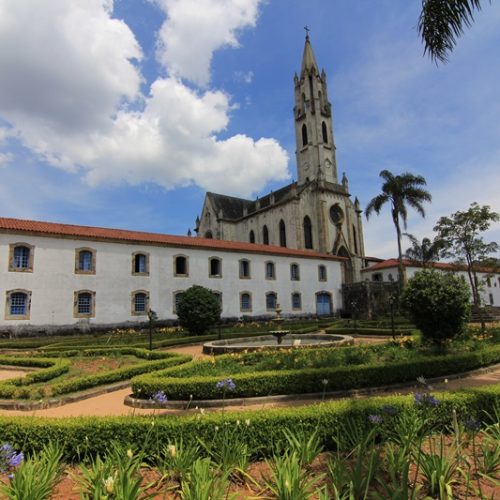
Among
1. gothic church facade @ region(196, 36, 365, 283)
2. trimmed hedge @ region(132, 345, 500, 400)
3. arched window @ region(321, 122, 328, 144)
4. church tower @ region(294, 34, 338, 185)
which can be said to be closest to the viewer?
trimmed hedge @ region(132, 345, 500, 400)

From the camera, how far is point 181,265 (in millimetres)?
29422

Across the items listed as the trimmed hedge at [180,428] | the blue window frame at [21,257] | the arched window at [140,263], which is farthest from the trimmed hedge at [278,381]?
the arched window at [140,263]

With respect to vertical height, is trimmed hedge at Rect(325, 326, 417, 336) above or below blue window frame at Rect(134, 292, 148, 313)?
below

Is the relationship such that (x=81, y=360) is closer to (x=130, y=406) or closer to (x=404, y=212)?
(x=130, y=406)

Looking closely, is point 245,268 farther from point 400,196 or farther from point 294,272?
point 400,196

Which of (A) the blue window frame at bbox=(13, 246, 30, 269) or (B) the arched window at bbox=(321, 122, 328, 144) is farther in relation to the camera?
(B) the arched window at bbox=(321, 122, 328, 144)

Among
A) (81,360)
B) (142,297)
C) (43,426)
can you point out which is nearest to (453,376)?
(43,426)

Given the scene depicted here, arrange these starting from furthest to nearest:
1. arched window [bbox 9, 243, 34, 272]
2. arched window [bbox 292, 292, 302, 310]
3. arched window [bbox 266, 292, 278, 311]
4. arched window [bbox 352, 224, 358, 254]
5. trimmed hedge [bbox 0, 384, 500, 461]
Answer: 1. arched window [bbox 352, 224, 358, 254]
2. arched window [bbox 292, 292, 302, 310]
3. arched window [bbox 266, 292, 278, 311]
4. arched window [bbox 9, 243, 34, 272]
5. trimmed hedge [bbox 0, 384, 500, 461]

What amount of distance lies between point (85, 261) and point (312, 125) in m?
38.4

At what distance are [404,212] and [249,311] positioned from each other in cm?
1738

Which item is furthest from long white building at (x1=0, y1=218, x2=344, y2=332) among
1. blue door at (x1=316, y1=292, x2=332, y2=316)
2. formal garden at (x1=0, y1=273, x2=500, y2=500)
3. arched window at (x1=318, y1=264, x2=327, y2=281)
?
formal garden at (x1=0, y1=273, x2=500, y2=500)

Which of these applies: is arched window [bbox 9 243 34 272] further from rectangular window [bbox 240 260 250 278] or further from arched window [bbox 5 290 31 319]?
rectangular window [bbox 240 260 250 278]

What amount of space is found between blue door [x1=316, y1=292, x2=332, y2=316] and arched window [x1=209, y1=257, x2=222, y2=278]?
36.4 feet

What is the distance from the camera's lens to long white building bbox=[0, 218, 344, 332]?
2295 cm
